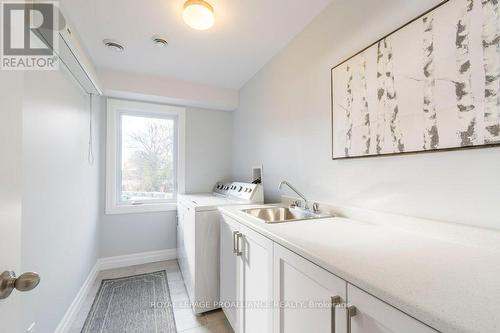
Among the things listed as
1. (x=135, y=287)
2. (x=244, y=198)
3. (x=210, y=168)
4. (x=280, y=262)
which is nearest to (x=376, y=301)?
(x=280, y=262)

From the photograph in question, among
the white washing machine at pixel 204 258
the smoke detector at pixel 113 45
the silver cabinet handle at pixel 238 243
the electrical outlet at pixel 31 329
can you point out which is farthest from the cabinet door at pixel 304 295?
the smoke detector at pixel 113 45

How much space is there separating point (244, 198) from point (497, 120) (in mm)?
1762

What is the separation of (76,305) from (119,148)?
1739 mm

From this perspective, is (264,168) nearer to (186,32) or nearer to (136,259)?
(186,32)

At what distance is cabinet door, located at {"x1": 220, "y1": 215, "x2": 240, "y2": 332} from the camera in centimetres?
153

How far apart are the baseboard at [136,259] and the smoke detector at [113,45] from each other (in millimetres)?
2392

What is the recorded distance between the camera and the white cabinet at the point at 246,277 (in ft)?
3.77

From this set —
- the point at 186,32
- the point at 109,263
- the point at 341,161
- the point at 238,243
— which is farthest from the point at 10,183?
the point at 109,263

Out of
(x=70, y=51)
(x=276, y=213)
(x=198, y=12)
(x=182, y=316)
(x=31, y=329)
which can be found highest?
(x=198, y=12)

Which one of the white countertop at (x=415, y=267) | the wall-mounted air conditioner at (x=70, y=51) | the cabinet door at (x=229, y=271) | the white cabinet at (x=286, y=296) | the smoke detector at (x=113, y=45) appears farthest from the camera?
the smoke detector at (x=113, y=45)

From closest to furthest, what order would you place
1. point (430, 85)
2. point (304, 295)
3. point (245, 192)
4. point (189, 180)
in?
point (304, 295), point (430, 85), point (245, 192), point (189, 180)

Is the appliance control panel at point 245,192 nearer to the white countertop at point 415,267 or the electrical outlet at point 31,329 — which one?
the white countertop at point 415,267

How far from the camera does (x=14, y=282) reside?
Result: 553mm

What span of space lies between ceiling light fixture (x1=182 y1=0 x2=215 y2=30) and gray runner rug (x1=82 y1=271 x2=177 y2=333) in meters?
2.28
